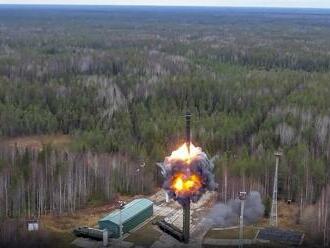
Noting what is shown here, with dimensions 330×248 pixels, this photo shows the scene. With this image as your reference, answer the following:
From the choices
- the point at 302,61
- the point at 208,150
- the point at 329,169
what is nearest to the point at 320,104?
the point at 208,150

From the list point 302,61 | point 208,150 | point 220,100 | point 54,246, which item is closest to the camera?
point 54,246

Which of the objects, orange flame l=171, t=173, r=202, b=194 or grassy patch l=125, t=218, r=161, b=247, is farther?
grassy patch l=125, t=218, r=161, b=247

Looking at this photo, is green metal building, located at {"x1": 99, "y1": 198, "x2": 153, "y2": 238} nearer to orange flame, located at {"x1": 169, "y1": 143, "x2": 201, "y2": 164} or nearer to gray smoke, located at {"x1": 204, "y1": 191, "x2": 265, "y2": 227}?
gray smoke, located at {"x1": 204, "y1": 191, "x2": 265, "y2": 227}

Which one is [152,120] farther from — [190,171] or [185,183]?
[190,171]

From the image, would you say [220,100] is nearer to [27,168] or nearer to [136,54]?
[27,168]

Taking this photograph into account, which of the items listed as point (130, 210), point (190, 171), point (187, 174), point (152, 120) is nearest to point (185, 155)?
point (190, 171)

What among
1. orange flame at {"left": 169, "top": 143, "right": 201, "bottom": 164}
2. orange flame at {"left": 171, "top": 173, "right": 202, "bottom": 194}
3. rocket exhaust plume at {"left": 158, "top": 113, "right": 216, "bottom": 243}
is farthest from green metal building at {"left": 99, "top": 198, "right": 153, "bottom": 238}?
orange flame at {"left": 169, "top": 143, "right": 201, "bottom": 164}

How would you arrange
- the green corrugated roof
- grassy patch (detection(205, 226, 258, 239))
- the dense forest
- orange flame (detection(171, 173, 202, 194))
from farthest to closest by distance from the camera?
the dense forest, the green corrugated roof, grassy patch (detection(205, 226, 258, 239)), orange flame (detection(171, 173, 202, 194))
